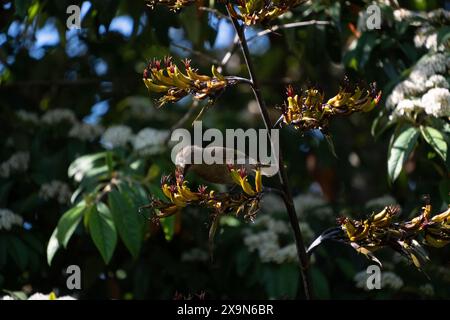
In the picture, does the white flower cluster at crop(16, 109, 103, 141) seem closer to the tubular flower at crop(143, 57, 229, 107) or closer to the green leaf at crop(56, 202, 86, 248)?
the green leaf at crop(56, 202, 86, 248)

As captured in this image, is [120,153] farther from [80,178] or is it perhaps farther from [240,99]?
[240,99]

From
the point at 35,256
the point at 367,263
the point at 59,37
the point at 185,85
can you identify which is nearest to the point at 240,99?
the point at 59,37

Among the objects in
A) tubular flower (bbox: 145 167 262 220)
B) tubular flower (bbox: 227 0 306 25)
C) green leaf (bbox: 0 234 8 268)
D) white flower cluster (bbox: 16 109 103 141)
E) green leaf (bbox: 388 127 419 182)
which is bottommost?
tubular flower (bbox: 145 167 262 220)

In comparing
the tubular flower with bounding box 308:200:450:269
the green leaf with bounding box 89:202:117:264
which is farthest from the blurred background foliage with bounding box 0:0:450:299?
the tubular flower with bounding box 308:200:450:269

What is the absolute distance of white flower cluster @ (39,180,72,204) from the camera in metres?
3.66

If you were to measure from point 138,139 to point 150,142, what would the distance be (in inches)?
2.8

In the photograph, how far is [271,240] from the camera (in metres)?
3.58

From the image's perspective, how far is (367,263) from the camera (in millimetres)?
3832

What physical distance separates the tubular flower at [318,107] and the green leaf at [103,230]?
1049 mm

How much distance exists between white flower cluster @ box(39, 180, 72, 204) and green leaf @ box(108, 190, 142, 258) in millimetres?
530

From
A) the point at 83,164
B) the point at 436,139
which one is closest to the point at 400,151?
the point at 436,139

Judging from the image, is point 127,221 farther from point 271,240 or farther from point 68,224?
point 271,240

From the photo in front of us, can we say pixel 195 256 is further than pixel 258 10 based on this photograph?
Yes

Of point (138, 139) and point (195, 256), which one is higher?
point (138, 139)
